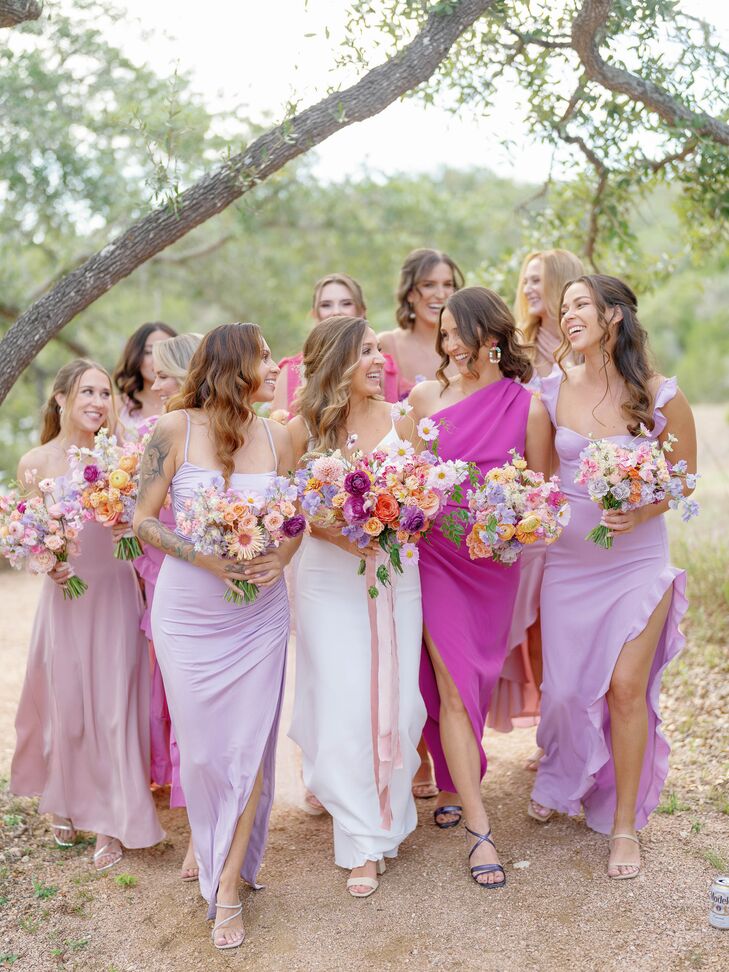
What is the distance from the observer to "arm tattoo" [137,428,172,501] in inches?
164

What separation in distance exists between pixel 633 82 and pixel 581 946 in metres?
4.49

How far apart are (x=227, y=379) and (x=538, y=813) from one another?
8.96 ft

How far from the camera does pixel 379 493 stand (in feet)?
13.0

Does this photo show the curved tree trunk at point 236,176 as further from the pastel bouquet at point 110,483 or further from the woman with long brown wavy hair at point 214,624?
the woman with long brown wavy hair at point 214,624

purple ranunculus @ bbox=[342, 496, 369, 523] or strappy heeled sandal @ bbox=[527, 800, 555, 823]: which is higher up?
purple ranunculus @ bbox=[342, 496, 369, 523]

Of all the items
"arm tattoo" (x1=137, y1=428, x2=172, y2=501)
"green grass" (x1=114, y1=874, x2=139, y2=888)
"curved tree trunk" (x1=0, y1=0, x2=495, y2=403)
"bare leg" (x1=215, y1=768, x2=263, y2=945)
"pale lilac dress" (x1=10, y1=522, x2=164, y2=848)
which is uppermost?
"curved tree trunk" (x1=0, y1=0, x2=495, y2=403)

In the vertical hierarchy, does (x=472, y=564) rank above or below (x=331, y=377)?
below

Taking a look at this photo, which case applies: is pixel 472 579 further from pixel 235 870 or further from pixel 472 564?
pixel 235 870

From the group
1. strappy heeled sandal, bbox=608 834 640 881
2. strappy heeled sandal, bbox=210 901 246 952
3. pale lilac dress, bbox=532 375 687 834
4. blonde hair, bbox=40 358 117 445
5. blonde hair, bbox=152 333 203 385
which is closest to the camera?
strappy heeled sandal, bbox=210 901 246 952

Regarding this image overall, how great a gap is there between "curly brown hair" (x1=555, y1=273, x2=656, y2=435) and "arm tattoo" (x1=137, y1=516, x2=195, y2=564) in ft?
6.64

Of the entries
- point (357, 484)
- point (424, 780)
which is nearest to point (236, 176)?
point (357, 484)

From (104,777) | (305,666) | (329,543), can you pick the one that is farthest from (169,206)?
(104,777)

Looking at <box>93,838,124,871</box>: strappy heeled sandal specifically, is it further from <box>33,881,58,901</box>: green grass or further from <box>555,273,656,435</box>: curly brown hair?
<box>555,273,656,435</box>: curly brown hair

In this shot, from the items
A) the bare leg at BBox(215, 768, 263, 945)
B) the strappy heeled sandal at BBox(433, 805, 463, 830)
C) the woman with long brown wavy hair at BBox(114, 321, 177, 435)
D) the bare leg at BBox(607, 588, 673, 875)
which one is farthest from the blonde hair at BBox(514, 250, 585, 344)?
the bare leg at BBox(215, 768, 263, 945)
